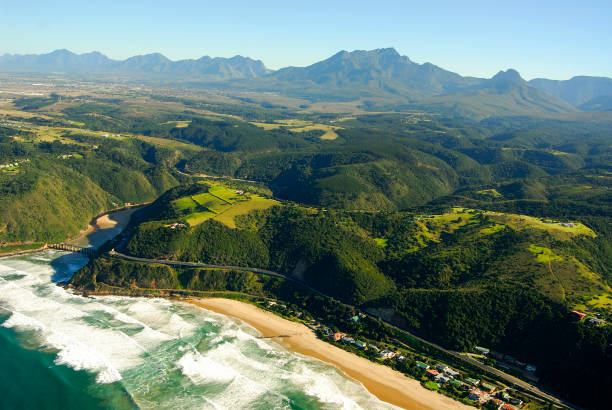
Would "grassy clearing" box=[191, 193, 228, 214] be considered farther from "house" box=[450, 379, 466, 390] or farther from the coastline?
"house" box=[450, 379, 466, 390]

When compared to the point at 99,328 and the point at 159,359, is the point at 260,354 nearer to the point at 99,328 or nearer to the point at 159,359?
the point at 159,359

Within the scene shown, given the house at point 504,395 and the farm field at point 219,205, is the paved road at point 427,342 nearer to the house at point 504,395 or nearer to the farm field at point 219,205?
the house at point 504,395

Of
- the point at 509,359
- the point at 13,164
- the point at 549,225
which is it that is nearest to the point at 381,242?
the point at 509,359

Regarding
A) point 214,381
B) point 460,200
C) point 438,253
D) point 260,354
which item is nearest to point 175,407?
point 214,381

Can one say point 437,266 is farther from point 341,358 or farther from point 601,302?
point 341,358

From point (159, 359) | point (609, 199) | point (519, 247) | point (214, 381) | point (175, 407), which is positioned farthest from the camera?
point (609, 199)

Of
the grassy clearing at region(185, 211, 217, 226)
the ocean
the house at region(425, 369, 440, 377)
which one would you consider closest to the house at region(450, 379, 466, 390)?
the house at region(425, 369, 440, 377)
